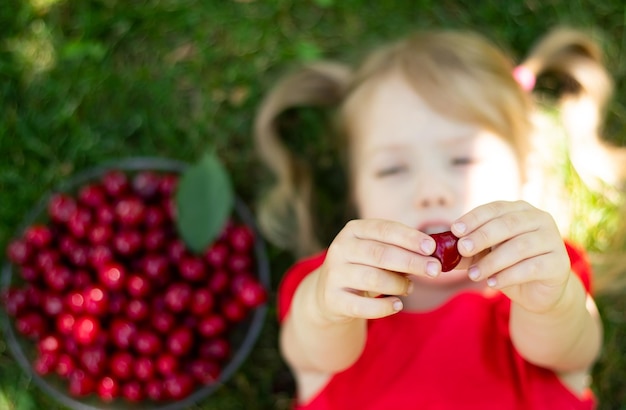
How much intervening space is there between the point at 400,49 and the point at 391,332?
727 millimetres

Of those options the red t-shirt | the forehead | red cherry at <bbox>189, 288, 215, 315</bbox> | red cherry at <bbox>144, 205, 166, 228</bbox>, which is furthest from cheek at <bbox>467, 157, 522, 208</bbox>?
red cherry at <bbox>144, 205, 166, 228</bbox>

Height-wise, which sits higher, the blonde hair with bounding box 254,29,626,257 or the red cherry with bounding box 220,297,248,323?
the blonde hair with bounding box 254,29,626,257

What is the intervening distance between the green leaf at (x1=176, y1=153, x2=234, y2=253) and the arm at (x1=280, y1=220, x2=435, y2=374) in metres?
0.53

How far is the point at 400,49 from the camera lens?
6.53ft

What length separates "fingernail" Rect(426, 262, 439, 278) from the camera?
1158mm

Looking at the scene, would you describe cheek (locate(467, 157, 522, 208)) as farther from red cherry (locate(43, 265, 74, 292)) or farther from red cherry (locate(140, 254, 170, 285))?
red cherry (locate(43, 265, 74, 292))

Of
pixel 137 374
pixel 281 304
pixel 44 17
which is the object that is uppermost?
pixel 44 17

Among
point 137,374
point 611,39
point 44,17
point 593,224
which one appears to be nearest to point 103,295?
point 137,374

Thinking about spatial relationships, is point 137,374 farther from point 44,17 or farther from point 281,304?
point 44,17

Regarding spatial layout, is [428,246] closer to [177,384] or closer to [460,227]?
[460,227]

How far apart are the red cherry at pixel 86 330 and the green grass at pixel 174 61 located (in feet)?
1.56

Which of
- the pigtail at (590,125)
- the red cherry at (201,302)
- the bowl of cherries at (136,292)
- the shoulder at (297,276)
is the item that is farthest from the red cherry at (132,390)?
the pigtail at (590,125)

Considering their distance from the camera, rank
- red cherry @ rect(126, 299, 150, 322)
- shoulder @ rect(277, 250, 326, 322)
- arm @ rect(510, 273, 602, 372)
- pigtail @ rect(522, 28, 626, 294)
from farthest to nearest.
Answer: pigtail @ rect(522, 28, 626, 294), red cherry @ rect(126, 299, 150, 322), shoulder @ rect(277, 250, 326, 322), arm @ rect(510, 273, 602, 372)

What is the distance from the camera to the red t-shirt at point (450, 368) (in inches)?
67.5
